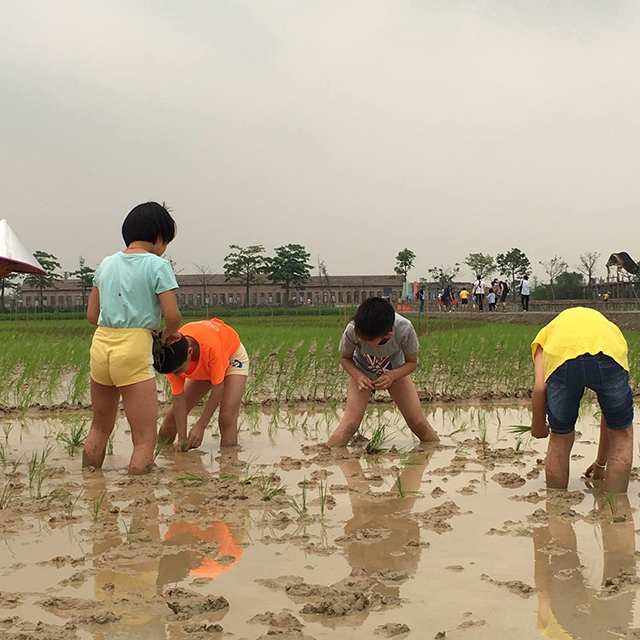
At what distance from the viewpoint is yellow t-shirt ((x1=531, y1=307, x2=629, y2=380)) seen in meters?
2.97

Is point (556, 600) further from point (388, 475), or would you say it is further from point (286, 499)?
point (388, 475)

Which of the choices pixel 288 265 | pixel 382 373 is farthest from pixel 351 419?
pixel 288 265

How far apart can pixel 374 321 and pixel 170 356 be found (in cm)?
99

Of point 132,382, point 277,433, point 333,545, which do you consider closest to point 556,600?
point 333,545

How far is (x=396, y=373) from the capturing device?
165 inches

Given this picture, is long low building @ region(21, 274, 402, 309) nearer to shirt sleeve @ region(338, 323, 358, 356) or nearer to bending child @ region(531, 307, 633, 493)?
shirt sleeve @ region(338, 323, 358, 356)

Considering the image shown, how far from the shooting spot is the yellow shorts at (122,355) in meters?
3.38

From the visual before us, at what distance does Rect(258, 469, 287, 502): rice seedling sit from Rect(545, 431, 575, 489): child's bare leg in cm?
107

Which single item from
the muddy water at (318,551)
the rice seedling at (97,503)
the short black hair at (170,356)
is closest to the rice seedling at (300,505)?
the muddy water at (318,551)

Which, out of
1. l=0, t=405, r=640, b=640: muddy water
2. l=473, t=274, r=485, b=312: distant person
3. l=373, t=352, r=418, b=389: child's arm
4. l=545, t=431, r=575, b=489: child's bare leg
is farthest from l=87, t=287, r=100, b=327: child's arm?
l=473, t=274, r=485, b=312: distant person

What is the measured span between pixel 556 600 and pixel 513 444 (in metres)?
2.36

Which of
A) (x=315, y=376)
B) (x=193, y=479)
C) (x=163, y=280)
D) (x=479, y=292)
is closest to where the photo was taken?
(x=193, y=479)

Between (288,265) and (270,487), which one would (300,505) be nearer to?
(270,487)

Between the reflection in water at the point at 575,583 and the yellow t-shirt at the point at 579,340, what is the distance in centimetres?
60
